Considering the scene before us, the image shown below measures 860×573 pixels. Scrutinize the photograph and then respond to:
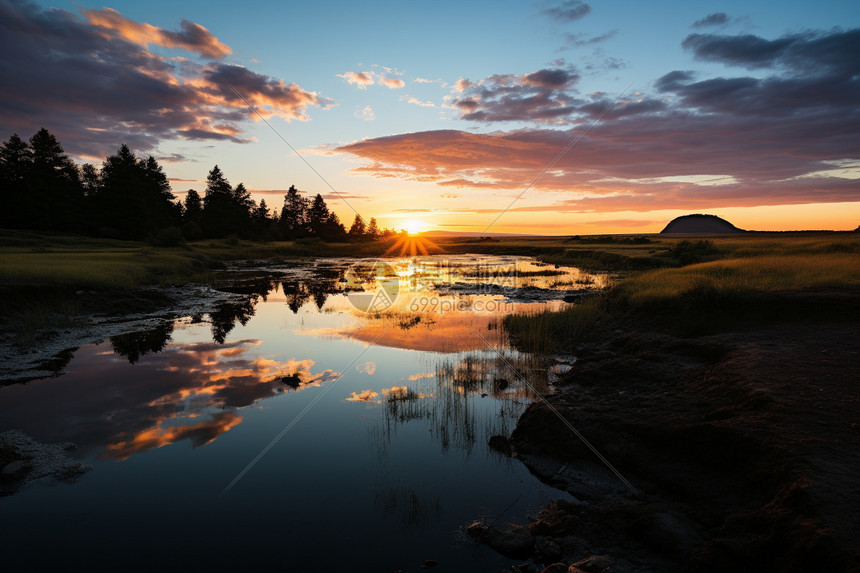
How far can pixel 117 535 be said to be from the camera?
6445 mm

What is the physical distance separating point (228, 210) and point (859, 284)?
100 meters

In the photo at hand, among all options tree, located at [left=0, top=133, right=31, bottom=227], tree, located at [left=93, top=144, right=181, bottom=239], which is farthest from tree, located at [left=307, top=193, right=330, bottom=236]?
tree, located at [left=0, top=133, right=31, bottom=227]

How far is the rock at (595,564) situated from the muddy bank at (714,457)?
0.39ft

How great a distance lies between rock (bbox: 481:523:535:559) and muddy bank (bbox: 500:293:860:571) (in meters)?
0.31

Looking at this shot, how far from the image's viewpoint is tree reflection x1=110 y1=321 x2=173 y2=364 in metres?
15.7

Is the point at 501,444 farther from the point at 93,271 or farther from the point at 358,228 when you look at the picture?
the point at 358,228

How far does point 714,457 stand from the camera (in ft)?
22.9

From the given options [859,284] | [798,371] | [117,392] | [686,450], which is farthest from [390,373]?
[859,284]

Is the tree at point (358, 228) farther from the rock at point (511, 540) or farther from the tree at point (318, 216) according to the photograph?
the rock at point (511, 540)

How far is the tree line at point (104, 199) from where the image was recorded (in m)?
58.7

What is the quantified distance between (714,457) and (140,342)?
19663 millimetres

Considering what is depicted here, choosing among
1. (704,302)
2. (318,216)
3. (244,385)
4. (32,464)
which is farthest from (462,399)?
(318,216)

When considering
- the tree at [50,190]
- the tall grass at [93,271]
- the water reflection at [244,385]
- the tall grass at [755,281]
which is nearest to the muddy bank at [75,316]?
the tall grass at [93,271]

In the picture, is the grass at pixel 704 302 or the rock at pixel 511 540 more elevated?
the grass at pixel 704 302
